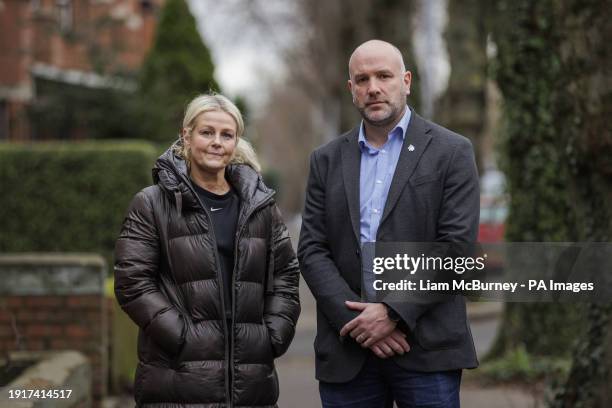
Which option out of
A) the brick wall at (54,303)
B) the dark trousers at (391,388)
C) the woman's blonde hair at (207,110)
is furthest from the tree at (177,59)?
the dark trousers at (391,388)

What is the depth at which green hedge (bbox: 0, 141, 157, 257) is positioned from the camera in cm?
1245

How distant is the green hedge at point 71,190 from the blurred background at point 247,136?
2cm

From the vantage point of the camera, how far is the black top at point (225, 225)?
A: 402 centimetres

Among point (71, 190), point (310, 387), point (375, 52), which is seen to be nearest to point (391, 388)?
point (375, 52)

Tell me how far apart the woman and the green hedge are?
8.47m

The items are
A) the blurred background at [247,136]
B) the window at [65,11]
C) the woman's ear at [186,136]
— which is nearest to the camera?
the woman's ear at [186,136]

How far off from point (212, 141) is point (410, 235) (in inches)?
36.8

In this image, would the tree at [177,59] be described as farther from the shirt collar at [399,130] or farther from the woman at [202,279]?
the shirt collar at [399,130]

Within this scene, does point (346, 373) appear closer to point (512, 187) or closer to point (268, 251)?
point (268, 251)

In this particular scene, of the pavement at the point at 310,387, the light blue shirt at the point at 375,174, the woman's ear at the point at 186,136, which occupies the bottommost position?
the pavement at the point at 310,387

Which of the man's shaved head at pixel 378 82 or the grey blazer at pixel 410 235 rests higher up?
the man's shaved head at pixel 378 82

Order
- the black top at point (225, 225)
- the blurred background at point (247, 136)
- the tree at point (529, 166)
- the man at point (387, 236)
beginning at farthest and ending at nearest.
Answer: the tree at point (529, 166)
the blurred background at point (247, 136)
the black top at point (225, 225)
the man at point (387, 236)

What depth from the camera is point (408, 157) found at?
3.93 metres

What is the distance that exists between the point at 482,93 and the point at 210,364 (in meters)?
14.1
